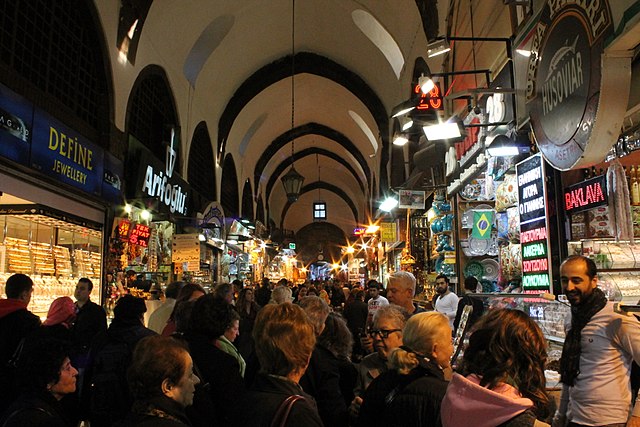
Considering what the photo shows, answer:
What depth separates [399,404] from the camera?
218cm

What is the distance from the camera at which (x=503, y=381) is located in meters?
1.80

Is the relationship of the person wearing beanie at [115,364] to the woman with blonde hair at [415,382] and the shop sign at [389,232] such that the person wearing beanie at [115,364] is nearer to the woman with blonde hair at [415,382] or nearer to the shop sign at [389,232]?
the woman with blonde hair at [415,382]

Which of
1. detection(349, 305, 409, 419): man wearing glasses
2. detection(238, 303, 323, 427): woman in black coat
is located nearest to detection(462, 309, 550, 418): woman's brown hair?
detection(238, 303, 323, 427): woman in black coat

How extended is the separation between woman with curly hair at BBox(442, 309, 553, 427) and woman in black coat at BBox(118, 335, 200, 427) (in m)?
1.03

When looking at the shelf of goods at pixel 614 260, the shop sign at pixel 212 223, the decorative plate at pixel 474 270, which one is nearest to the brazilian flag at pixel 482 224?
the decorative plate at pixel 474 270

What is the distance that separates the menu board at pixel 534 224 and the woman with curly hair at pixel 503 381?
394cm

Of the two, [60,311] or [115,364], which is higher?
[60,311]

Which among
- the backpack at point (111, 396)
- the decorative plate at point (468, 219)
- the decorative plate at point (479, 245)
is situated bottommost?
the backpack at point (111, 396)

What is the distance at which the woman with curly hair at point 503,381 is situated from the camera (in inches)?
68.3

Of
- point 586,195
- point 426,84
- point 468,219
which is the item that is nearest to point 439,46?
point 426,84

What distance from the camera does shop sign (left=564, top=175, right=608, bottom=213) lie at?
15.7 feet

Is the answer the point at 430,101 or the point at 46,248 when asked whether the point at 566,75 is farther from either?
the point at 46,248

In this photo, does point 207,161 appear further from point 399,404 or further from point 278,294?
point 399,404

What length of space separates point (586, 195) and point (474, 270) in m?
4.84
